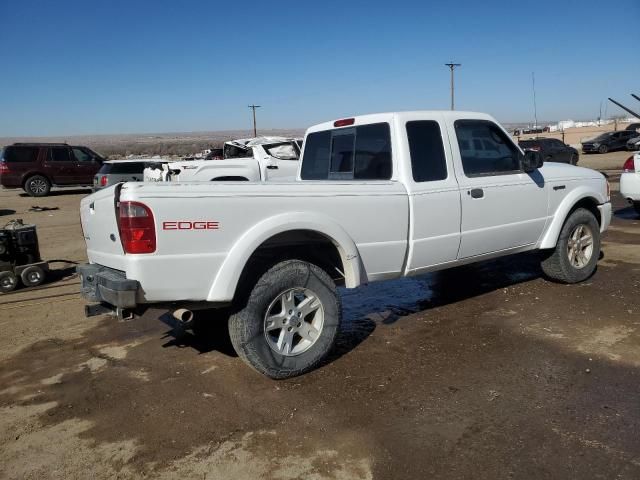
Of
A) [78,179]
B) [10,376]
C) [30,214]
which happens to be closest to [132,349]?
[10,376]

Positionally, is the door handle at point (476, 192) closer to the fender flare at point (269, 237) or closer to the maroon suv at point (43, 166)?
the fender flare at point (269, 237)

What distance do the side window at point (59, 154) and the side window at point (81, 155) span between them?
0.28 metres

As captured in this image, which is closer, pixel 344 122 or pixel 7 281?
pixel 344 122

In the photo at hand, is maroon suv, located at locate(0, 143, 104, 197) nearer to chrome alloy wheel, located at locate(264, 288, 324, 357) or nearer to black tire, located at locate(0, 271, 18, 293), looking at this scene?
black tire, located at locate(0, 271, 18, 293)

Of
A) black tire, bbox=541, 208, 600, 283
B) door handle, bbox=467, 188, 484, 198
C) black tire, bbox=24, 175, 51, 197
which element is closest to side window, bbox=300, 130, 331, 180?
door handle, bbox=467, 188, 484, 198

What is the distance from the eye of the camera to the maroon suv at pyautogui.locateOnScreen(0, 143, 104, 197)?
1961 cm

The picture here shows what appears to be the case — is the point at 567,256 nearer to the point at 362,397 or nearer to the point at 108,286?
the point at 362,397

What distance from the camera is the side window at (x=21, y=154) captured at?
19.7 metres

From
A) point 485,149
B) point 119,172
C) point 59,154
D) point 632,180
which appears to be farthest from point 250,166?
point 59,154

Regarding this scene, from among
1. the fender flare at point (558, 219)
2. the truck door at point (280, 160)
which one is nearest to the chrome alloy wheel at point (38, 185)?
the truck door at point (280, 160)

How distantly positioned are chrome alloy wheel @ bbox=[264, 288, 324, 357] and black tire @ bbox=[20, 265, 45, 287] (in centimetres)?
457

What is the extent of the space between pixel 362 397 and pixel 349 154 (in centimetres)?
240

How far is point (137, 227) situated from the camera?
331 cm

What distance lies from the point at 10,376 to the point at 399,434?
10.4 ft
